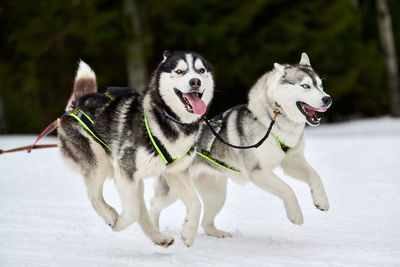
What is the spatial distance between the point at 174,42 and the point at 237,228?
1002 cm

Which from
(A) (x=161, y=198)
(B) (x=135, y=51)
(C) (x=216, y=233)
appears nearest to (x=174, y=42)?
(B) (x=135, y=51)

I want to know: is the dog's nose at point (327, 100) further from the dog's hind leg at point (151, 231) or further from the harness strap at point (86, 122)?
the harness strap at point (86, 122)

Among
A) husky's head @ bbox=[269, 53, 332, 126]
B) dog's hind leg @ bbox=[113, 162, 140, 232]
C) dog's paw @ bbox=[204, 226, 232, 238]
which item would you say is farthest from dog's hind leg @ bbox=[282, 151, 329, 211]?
dog's hind leg @ bbox=[113, 162, 140, 232]

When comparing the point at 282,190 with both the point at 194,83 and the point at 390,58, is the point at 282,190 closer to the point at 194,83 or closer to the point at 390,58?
the point at 194,83

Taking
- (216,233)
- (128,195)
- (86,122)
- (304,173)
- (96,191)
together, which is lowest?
(216,233)

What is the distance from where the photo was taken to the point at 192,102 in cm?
339

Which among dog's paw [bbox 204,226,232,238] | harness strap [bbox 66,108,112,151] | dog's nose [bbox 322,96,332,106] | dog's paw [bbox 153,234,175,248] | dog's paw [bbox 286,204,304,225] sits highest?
dog's nose [bbox 322,96,332,106]

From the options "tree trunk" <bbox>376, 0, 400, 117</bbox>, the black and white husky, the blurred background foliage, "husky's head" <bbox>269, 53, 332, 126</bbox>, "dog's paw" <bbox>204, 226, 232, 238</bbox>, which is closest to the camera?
the black and white husky

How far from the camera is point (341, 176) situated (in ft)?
23.0

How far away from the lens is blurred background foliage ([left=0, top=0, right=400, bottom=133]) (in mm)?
12445

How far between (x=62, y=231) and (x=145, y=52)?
861 centimetres

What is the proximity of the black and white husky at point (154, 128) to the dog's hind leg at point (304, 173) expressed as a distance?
954 millimetres

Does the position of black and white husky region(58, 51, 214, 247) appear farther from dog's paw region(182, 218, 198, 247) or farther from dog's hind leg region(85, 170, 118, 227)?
dog's paw region(182, 218, 198, 247)

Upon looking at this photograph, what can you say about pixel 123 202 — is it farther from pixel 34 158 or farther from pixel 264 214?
pixel 34 158
